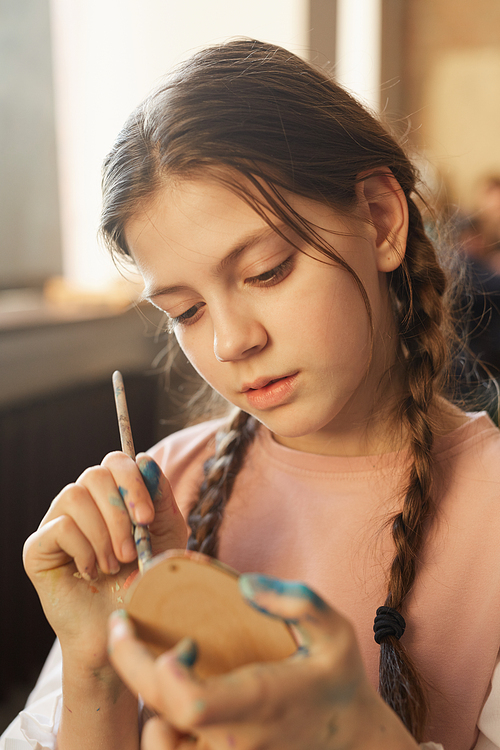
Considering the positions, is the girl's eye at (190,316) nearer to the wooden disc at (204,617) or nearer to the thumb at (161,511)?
the thumb at (161,511)

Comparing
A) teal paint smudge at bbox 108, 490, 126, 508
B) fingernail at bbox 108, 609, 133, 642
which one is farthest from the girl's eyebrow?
fingernail at bbox 108, 609, 133, 642

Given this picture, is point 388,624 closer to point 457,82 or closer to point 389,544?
point 389,544

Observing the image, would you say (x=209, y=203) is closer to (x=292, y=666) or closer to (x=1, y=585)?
(x=292, y=666)

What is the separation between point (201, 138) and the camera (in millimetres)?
634

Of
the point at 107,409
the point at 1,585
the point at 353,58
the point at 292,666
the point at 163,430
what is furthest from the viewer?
the point at 353,58

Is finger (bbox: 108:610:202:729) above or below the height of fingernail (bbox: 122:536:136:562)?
above

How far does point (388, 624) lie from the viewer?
2.13 ft

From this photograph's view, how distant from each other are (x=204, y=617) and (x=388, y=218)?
1.73 feet

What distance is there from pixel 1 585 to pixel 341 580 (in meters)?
0.90

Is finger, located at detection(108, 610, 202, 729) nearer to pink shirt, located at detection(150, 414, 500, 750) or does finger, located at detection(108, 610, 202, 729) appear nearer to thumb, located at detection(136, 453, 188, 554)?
thumb, located at detection(136, 453, 188, 554)

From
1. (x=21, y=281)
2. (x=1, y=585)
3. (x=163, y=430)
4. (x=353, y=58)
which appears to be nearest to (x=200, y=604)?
(x=1, y=585)

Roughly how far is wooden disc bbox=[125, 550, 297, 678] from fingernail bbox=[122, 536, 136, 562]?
174mm

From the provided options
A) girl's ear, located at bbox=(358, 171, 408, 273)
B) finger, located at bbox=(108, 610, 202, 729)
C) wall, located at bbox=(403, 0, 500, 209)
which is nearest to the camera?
finger, located at bbox=(108, 610, 202, 729)

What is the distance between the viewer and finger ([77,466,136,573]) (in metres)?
0.57
